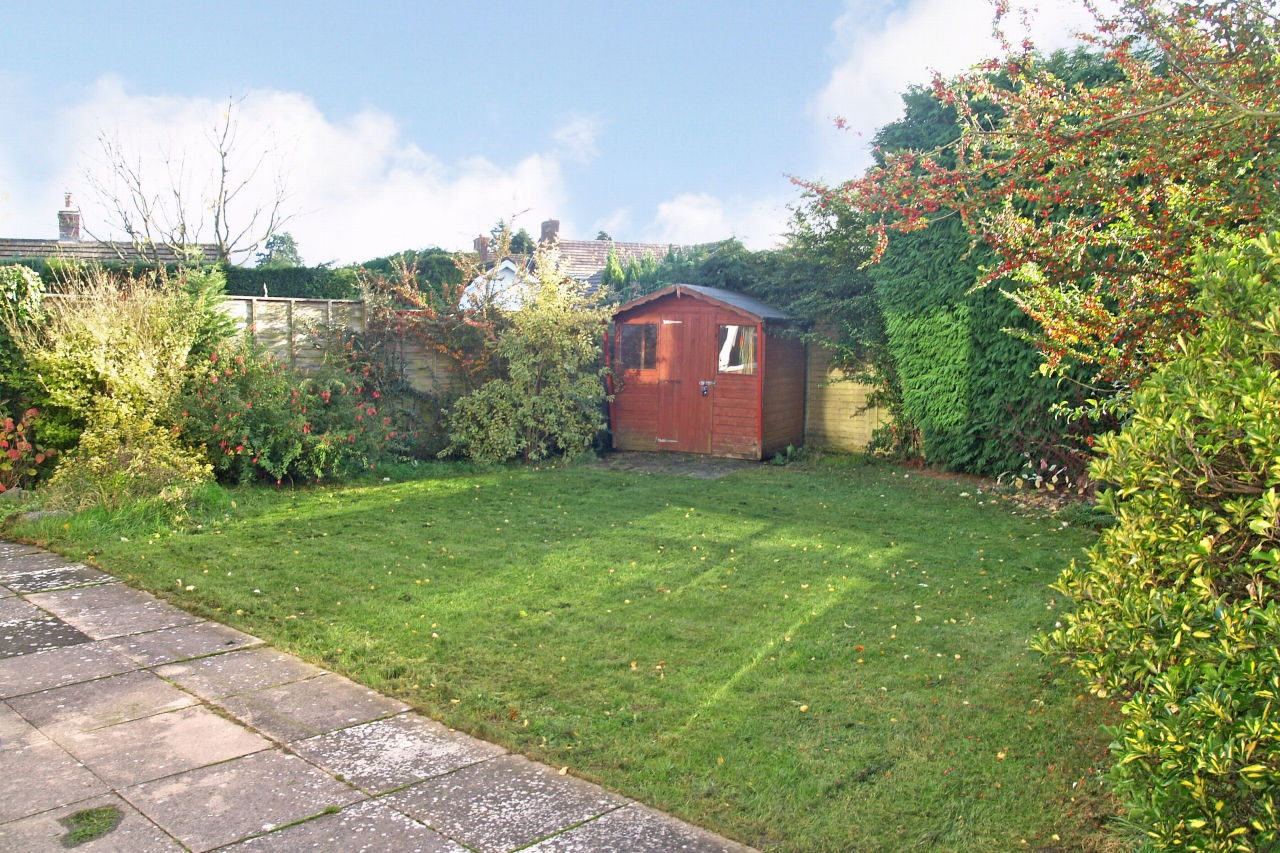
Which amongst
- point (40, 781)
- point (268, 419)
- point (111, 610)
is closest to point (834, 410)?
point (268, 419)

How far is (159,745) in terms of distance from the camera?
367 centimetres

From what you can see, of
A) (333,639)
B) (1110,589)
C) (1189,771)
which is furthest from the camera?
(333,639)

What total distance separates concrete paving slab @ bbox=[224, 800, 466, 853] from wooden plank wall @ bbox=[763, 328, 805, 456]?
31.1ft

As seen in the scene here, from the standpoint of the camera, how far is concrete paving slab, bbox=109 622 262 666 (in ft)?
15.5

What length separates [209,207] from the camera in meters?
22.9

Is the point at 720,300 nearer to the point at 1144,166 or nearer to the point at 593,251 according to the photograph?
the point at 1144,166

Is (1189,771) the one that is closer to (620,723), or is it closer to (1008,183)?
(620,723)

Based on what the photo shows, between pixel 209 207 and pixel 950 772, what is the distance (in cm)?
2417

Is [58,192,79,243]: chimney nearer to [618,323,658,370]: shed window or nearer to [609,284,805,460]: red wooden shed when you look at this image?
[618,323,658,370]: shed window

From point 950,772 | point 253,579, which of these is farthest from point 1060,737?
point 253,579

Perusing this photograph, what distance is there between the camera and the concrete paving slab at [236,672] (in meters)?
4.28

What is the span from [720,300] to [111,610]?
27.2 feet

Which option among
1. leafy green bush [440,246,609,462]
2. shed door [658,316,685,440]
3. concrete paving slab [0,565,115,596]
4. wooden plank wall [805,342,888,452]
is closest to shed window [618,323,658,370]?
shed door [658,316,685,440]

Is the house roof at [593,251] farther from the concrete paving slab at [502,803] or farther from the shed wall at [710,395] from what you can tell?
the concrete paving slab at [502,803]
